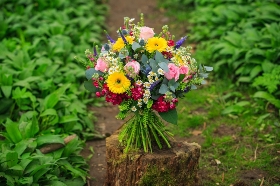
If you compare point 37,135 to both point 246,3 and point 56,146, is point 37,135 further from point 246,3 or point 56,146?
point 246,3

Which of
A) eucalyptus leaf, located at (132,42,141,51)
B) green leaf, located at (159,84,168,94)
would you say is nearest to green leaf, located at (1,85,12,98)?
eucalyptus leaf, located at (132,42,141,51)

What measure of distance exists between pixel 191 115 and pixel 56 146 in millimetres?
2088

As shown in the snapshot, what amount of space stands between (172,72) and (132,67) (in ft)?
1.14

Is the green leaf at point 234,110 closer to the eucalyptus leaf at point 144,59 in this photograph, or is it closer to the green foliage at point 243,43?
the green foliage at point 243,43

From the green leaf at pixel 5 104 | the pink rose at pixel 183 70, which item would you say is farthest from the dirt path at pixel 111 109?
the pink rose at pixel 183 70

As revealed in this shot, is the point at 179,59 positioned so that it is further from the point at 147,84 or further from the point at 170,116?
the point at 170,116

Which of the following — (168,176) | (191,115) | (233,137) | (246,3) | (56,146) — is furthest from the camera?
(246,3)

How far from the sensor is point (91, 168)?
15.9 ft

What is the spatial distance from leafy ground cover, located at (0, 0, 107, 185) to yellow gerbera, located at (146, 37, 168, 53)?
1.48m

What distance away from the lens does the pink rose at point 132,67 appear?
3.63m

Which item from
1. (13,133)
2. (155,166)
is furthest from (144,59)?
(13,133)

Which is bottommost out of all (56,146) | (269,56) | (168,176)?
(168,176)

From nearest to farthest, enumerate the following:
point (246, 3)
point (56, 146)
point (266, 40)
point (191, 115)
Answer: point (56, 146) → point (191, 115) → point (266, 40) → point (246, 3)

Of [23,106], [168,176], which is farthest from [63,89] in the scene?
[168,176]
